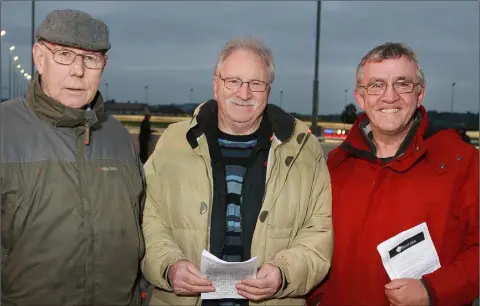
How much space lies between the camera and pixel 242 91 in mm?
3279

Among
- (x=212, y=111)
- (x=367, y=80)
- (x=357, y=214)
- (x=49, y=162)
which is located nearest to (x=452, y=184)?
(x=357, y=214)

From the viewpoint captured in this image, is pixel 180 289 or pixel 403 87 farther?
pixel 403 87

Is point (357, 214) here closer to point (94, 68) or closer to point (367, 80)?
point (367, 80)

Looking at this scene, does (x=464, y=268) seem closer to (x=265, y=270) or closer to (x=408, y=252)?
(x=408, y=252)

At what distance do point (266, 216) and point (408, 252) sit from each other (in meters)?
0.80

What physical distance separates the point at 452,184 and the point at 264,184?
104 cm

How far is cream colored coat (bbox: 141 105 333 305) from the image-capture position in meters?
3.15

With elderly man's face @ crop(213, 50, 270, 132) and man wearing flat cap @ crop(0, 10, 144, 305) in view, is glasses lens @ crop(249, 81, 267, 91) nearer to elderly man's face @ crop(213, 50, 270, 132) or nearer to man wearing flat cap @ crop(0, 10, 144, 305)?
elderly man's face @ crop(213, 50, 270, 132)

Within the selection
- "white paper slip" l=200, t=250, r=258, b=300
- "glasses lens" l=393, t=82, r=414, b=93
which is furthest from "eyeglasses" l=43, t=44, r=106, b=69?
"glasses lens" l=393, t=82, r=414, b=93

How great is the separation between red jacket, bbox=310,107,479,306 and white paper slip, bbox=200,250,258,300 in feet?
2.06

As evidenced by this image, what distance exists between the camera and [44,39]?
2.85 m

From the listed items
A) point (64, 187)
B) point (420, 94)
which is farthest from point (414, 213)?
point (64, 187)

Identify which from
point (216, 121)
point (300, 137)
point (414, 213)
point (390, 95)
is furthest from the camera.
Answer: point (216, 121)

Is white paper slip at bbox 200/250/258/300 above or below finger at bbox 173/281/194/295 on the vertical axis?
above
